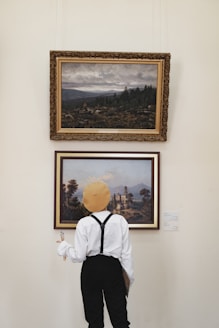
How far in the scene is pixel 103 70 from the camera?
3156mm

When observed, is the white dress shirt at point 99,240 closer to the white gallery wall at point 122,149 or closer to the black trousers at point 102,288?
the black trousers at point 102,288

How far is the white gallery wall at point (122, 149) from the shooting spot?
3.20m

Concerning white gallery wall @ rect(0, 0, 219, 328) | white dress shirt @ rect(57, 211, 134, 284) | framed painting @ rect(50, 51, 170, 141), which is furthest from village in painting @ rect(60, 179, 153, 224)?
white dress shirt @ rect(57, 211, 134, 284)

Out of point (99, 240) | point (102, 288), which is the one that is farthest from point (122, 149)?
point (102, 288)

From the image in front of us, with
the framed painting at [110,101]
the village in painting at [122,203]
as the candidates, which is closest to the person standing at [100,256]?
the village in painting at [122,203]

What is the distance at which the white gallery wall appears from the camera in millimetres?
3197

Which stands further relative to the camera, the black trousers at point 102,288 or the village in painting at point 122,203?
the village in painting at point 122,203

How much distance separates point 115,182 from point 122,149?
27 cm

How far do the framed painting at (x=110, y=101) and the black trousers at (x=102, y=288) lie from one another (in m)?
1.04

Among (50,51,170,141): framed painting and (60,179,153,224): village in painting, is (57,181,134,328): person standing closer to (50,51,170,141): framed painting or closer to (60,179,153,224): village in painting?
(60,179,153,224): village in painting
